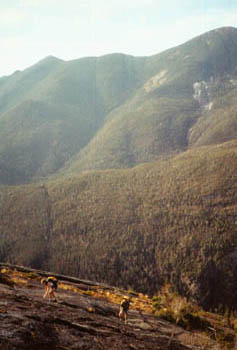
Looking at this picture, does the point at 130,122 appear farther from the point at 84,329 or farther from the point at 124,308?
the point at 84,329

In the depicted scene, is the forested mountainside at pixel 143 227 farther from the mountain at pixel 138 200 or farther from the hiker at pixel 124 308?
the hiker at pixel 124 308

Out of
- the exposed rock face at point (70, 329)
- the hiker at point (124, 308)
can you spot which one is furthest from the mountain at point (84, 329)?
the hiker at point (124, 308)

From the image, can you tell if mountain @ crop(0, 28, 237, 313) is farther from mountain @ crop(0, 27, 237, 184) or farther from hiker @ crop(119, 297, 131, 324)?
hiker @ crop(119, 297, 131, 324)

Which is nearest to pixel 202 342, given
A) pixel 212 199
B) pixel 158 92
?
pixel 212 199

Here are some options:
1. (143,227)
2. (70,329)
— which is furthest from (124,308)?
(143,227)

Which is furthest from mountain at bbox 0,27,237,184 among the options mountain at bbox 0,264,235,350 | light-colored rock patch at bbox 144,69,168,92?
mountain at bbox 0,264,235,350

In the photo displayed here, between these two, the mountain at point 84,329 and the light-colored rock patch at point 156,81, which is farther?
the light-colored rock patch at point 156,81
